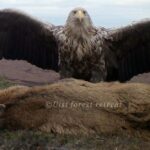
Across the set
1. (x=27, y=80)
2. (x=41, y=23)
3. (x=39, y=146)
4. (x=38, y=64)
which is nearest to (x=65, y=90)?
(x=39, y=146)

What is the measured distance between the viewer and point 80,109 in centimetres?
759

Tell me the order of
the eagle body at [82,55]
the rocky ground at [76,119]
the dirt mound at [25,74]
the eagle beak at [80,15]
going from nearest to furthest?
the rocky ground at [76,119] < the eagle beak at [80,15] < the eagle body at [82,55] < the dirt mound at [25,74]

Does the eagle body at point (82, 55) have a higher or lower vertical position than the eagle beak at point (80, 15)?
lower

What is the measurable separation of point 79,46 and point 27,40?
170 cm

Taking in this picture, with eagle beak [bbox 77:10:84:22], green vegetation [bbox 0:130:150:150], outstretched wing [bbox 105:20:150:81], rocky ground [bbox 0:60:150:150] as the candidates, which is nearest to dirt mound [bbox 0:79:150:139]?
rocky ground [bbox 0:60:150:150]

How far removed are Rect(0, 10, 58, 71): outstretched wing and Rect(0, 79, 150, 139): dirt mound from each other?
156 inches

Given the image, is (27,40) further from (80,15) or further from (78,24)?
(80,15)

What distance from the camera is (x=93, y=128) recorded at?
7.53 meters

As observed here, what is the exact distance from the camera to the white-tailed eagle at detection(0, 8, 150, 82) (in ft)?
36.3

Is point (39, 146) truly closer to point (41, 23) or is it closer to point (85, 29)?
point (85, 29)

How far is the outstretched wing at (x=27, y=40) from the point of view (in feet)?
39.0

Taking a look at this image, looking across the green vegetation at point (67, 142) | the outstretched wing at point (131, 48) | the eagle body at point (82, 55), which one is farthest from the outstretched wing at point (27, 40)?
the green vegetation at point (67, 142)

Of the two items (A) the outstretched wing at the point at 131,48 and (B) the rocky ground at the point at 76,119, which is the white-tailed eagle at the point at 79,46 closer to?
(A) the outstretched wing at the point at 131,48

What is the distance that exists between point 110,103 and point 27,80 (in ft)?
25.0
